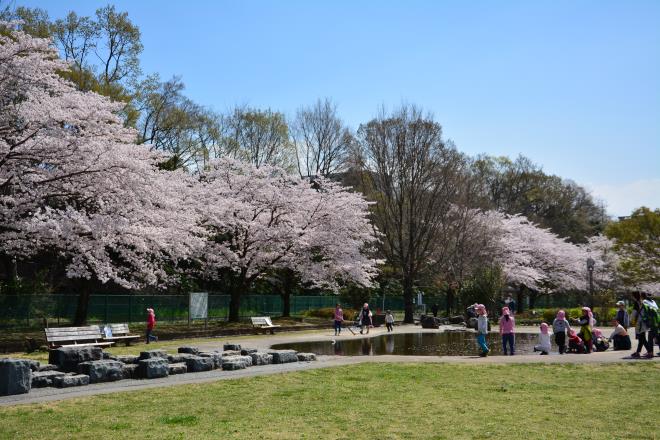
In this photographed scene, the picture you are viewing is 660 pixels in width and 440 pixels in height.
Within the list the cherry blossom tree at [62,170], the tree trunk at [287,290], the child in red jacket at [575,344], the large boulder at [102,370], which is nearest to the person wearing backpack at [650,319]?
the child in red jacket at [575,344]

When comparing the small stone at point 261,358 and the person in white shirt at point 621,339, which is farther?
the person in white shirt at point 621,339

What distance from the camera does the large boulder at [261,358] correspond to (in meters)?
16.3

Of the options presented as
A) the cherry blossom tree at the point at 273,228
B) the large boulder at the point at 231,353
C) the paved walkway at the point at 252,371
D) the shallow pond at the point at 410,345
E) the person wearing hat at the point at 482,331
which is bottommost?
the shallow pond at the point at 410,345

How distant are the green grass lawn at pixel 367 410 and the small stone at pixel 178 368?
1782 mm

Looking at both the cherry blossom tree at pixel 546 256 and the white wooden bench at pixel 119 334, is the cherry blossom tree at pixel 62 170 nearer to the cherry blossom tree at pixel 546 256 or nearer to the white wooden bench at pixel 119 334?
the white wooden bench at pixel 119 334

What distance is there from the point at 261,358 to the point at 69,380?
5271mm

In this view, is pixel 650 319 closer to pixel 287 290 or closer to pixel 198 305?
pixel 198 305

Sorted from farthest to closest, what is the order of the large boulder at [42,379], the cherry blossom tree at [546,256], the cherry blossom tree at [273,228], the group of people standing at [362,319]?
the cherry blossom tree at [546,256] < the cherry blossom tree at [273,228] < the group of people standing at [362,319] < the large boulder at [42,379]

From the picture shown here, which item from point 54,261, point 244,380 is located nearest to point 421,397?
point 244,380

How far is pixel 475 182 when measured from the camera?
55.2 m

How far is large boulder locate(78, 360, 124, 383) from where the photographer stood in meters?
13.0

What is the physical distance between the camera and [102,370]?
1316 cm

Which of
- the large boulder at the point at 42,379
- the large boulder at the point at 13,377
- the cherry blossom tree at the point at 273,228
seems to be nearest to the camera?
the large boulder at the point at 13,377

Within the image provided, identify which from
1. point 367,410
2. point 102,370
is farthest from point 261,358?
point 367,410
